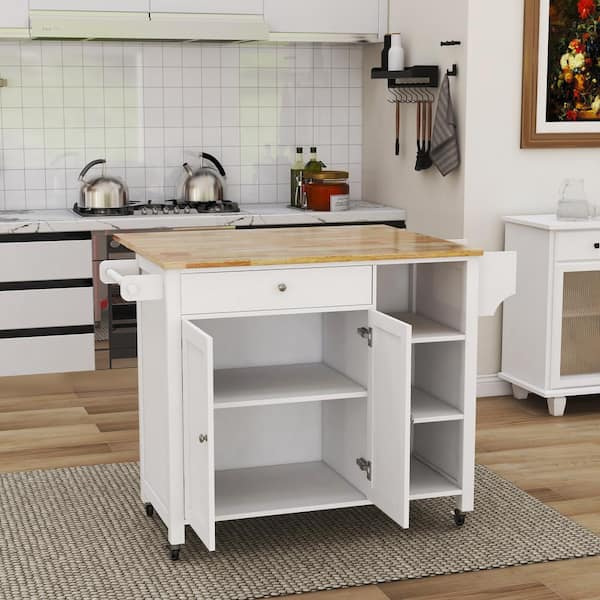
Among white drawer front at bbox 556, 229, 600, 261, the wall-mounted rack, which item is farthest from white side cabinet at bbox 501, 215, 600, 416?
the wall-mounted rack

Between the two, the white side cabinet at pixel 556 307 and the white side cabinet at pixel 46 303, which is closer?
the white side cabinet at pixel 556 307

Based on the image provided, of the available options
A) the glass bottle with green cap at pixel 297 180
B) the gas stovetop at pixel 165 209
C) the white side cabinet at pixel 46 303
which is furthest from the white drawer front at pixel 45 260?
the glass bottle with green cap at pixel 297 180

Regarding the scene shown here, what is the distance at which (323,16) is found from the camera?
5.46 m

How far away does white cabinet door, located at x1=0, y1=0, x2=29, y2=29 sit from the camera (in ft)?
16.5

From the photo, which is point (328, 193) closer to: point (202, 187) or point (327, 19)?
point (202, 187)

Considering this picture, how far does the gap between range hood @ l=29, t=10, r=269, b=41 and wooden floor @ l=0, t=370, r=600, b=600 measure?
1645 mm

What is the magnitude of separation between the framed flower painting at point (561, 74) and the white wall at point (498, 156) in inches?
1.9

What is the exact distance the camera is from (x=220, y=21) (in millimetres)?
5316

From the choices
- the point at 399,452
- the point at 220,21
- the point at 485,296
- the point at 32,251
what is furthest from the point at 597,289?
the point at 32,251

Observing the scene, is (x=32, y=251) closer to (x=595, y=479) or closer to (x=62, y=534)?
(x=62, y=534)

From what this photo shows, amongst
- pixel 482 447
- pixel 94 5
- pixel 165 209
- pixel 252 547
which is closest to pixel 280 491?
pixel 252 547

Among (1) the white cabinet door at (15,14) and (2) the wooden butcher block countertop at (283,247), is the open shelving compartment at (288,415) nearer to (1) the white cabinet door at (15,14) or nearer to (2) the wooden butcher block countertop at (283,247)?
(2) the wooden butcher block countertop at (283,247)

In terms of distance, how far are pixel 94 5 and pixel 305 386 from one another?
2704 millimetres

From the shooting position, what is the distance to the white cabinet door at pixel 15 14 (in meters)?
5.03
